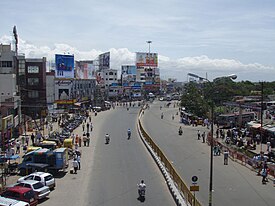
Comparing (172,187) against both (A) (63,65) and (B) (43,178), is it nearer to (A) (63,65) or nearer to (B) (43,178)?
(B) (43,178)

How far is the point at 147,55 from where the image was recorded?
151625mm

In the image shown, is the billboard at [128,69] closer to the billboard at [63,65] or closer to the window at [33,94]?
the billboard at [63,65]

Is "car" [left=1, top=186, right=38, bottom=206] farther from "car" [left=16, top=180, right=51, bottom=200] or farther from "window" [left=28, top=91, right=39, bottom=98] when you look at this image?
"window" [left=28, top=91, right=39, bottom=98]

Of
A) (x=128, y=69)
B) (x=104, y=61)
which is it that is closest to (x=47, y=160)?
(x=104, y=61)

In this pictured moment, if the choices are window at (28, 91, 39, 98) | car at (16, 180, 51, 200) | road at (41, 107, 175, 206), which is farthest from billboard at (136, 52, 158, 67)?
car at (16, 180, 51, 200)

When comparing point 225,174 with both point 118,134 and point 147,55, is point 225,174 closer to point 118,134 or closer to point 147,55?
point 118,134

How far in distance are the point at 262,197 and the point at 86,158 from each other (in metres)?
14.9

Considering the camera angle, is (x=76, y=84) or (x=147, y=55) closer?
(x=76, y=84)

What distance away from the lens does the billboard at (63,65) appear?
73.0m

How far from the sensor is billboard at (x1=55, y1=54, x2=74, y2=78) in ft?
240

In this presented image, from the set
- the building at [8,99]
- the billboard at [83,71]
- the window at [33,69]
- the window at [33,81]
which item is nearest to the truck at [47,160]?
the building at [8,99]

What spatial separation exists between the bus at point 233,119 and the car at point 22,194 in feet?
126

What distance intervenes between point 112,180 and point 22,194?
21.7 feet

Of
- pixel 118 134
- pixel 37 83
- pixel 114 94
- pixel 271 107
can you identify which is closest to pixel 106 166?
pixel 118 134
